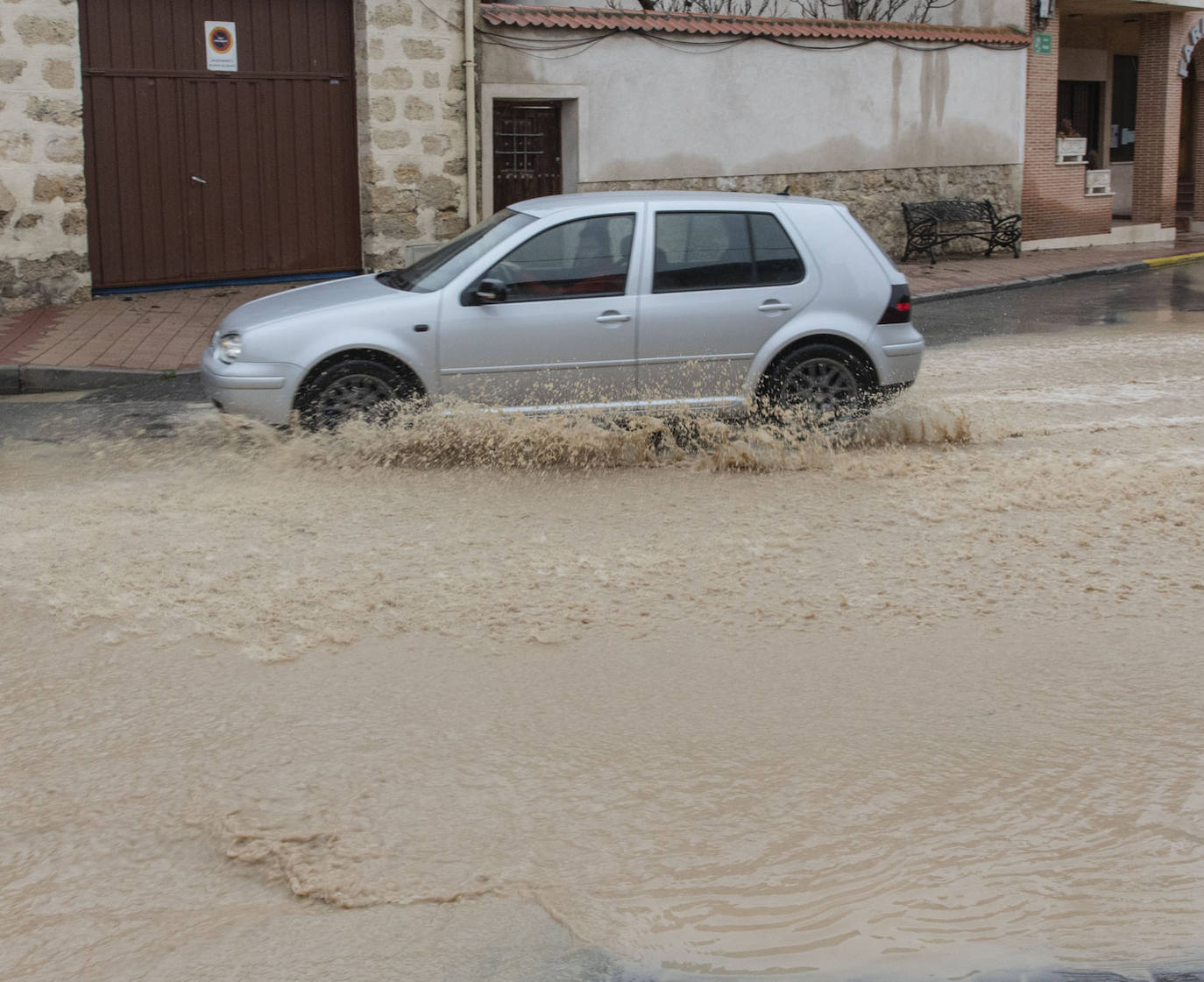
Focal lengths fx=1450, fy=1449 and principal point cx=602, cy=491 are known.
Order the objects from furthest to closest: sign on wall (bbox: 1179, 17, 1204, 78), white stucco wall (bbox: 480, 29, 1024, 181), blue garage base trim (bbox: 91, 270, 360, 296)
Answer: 1. sign on wall (bbox: 1179, 17, 1204, 78)
2. white stucco wall (bbox: 480, 29, 1024, 181)
3. blue garage base trim (bbox: 91, 270, 360, 296)

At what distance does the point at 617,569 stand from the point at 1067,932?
2961 mm

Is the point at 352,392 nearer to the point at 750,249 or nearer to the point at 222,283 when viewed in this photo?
the point at 750,249

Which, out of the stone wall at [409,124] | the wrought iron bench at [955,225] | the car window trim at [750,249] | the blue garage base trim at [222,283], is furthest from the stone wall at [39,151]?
the wrought iron bench at [955,225]

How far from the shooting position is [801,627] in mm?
5512

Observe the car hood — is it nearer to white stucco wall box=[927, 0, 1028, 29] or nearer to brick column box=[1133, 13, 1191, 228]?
white stucco wall box=[927, 0, 1028, 29]

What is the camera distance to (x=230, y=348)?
7.74 meters

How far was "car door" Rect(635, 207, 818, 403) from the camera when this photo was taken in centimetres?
798

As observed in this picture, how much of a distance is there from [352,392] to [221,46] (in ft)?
25.8

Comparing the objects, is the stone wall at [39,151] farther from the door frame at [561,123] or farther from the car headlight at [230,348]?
the car headlight at [230,348]

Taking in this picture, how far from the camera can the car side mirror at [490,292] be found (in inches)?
303

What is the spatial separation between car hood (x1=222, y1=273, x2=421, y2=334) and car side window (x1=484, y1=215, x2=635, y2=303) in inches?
21.8

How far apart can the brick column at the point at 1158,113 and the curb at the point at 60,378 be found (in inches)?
748

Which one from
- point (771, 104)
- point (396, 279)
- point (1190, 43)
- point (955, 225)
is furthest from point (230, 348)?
point (1190, 43)

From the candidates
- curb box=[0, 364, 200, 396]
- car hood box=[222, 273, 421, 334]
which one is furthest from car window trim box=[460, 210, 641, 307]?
curb box=[0, 364, 200, 396]
